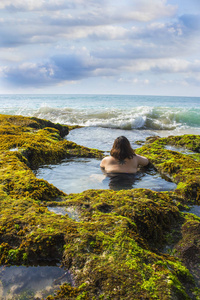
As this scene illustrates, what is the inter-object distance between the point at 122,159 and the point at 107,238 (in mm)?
3843

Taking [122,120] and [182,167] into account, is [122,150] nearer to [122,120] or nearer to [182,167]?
Answer: [182,167]

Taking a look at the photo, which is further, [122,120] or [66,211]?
[122,120]

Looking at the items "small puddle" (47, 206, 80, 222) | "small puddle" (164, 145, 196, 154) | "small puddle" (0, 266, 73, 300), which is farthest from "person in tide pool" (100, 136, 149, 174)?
"small puddle" (0, 266, 73, 300)

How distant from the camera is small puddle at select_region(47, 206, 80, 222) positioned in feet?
11.5

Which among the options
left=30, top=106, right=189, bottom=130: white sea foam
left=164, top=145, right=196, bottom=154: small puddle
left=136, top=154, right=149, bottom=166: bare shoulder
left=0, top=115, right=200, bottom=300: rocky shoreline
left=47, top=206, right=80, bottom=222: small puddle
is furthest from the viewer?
left=30, top=106, right=189, bottom=130: white sea foam

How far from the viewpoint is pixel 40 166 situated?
6934 millimetres

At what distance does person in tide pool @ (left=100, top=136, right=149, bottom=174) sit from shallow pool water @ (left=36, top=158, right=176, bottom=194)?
0.22 meters

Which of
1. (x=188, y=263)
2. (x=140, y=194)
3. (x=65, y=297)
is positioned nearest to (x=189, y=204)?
(x=140, y=194)

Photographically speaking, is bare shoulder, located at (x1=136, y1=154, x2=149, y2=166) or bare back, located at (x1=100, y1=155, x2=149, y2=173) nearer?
bare back, located at (x1=100, y1=155, x2=149, y2=173)

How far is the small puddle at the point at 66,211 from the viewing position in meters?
3.50

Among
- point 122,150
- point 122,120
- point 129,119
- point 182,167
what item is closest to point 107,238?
point 122,150

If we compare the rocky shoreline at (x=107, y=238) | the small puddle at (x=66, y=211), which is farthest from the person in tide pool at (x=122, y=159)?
the small puddle at (x=66, y=211)

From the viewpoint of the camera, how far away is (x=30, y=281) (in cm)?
250

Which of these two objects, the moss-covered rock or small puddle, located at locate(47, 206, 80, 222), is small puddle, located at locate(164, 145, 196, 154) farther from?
small puddle, located at locate(47, 206, 80, 222)
